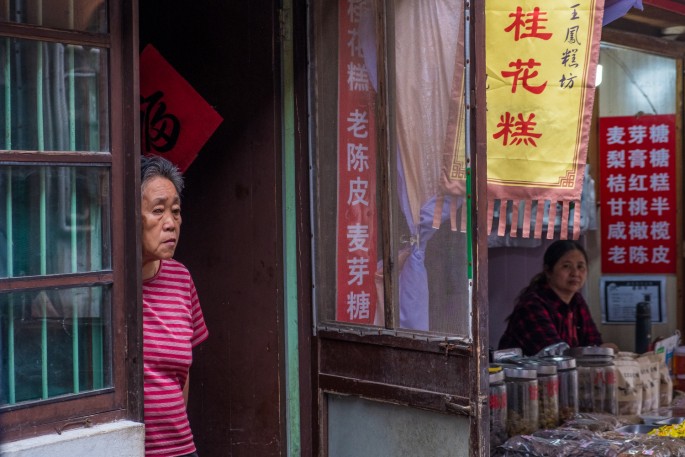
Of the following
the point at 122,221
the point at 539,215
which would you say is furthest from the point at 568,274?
the point at 122,221

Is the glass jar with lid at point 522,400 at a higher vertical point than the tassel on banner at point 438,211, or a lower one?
lower

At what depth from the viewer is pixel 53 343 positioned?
3.00 meters

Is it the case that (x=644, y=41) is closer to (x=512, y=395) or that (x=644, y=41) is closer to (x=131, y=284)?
(x=512, y=395)

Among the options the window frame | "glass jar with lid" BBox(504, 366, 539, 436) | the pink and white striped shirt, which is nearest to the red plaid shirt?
"glass jar with lid" BBox(504, 366, 539, 436)

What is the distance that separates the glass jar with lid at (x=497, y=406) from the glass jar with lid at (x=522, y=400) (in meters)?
0.11

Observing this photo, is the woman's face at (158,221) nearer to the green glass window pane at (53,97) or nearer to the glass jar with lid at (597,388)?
the green glass window pane at (53,97)

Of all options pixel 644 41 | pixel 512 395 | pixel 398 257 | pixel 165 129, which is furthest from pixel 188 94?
pixel 644 41

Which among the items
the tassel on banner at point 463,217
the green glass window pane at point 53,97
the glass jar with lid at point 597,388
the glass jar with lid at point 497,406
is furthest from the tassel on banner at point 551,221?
the green glass window pane at point 53,97

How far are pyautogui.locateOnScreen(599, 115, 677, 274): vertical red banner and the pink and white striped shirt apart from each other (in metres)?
5.14

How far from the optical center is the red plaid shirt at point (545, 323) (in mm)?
5715

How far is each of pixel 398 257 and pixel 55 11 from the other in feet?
5.78

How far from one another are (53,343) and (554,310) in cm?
371

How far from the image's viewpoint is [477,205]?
143 inches

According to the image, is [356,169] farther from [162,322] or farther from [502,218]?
[162,322]
